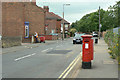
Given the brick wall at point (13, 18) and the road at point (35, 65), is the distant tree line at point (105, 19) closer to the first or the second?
the road at point (35, 65)

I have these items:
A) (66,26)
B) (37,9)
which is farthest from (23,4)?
(66,26)

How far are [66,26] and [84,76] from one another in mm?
80874

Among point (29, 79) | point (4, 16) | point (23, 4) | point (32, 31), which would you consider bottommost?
point (29, 79)

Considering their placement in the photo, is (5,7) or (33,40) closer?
(33,40)

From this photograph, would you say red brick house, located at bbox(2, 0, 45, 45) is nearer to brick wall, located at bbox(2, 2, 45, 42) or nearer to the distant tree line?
brick wall, located at bbox(2, 2, 45, 42)

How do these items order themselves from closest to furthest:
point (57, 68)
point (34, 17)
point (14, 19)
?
point (57, 68) < point (14, 19) < point (34, 17)

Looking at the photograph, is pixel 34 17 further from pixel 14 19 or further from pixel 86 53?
pixel 86 53

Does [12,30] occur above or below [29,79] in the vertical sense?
above

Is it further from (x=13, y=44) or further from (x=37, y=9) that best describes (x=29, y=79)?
(x=37, y=9)

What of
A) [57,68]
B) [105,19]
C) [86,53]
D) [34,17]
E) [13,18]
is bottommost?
[57,68]

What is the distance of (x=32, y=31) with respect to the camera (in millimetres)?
36938

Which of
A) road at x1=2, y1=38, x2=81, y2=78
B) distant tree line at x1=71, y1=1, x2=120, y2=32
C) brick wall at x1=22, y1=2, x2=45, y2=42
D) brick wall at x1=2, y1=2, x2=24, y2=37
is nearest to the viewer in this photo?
road at x1=2, y1=38, x2=81, y2=78

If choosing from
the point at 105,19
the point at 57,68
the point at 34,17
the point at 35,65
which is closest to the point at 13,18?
the point at 34,17

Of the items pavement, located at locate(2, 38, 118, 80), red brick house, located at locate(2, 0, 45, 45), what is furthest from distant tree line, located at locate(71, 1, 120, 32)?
red brick house, located at locate(2, 0, 45, 45)
